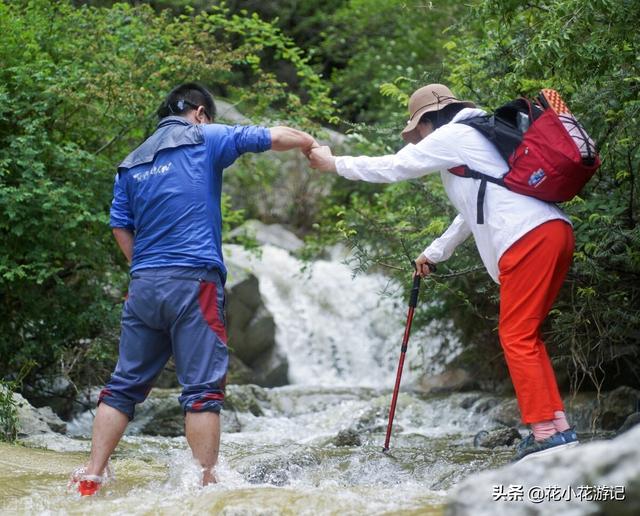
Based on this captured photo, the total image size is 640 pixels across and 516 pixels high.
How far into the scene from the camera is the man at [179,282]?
13.1ft

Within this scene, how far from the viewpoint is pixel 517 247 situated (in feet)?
13.3

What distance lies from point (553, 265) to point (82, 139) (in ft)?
17.0

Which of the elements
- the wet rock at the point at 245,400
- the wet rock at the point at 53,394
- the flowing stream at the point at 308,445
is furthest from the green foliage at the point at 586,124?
the wet rock at the point at 53,394

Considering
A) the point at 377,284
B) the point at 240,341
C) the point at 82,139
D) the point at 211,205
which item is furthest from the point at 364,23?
the point at 211,205

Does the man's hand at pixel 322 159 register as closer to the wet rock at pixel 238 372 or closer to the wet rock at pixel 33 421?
the wet rock at pixel 33 421

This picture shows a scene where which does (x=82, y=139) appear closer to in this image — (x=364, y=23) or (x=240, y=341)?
(x=240, y=341)

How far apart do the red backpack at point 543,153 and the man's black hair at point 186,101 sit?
1374mm

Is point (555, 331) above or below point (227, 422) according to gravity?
above

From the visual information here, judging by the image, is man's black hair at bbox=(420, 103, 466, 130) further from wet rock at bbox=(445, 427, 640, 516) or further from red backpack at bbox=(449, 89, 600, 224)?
wet rock at bbox=(445, 427, 640, 516)

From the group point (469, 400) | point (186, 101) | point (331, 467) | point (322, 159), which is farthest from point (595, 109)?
point (469, 400)

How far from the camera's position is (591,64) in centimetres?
520

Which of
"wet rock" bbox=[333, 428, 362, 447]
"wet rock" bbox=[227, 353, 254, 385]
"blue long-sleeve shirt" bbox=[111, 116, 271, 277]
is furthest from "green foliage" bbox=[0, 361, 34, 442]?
"wet rock" bbox=[227, 353, 254, 385]

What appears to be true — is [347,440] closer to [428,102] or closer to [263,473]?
[263,473]

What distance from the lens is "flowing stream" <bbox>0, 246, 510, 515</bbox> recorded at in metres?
3.68
